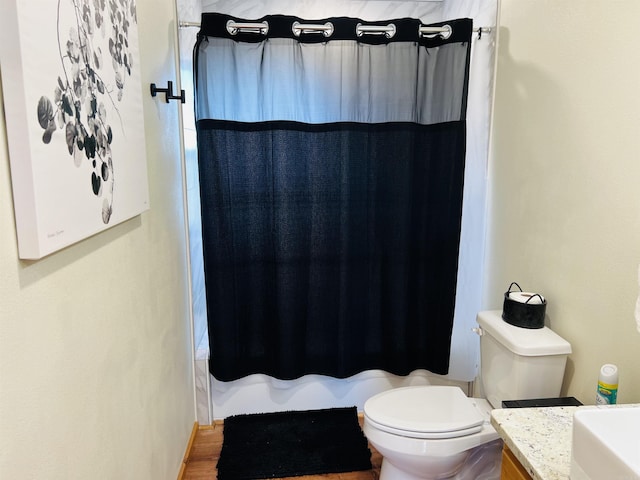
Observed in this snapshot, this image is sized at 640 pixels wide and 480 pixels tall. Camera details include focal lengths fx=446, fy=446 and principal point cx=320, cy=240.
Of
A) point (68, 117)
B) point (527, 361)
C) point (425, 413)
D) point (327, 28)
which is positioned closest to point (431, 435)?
point (425, 413)

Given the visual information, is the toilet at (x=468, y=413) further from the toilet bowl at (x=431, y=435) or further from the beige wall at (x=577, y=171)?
the beige wall at (x=577, y=171)

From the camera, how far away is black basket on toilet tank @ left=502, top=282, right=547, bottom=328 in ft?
5.73

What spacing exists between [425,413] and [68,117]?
1598 mm

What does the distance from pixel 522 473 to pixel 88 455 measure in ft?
3.56

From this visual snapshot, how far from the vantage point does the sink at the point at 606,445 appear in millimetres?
823

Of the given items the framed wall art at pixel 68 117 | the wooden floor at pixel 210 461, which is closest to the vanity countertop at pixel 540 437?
the wooden floor at pixel 210 461

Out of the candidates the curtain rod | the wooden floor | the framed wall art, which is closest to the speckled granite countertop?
the wooden floor

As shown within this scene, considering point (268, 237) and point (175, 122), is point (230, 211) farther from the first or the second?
point (175, 122)

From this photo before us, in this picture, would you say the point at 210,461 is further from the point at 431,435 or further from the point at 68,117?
the point at 68,117

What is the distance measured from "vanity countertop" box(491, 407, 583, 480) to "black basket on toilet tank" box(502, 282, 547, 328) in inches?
18.4

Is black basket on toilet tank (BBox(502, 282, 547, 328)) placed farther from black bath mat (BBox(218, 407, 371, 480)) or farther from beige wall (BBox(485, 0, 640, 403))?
black bath mat (BBox(218, 407, 371, 480))

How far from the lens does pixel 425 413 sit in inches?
70.6

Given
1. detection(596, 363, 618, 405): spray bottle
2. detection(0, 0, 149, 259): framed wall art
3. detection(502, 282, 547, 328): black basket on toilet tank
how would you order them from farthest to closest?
detection(502, 282, 547, 328): black basket on toilet tank → detection(596, 363, 618, 405): spray bottle → detection(0, 0, 149, 259): framed wall art

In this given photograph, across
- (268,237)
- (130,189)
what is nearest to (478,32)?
(268,237)
